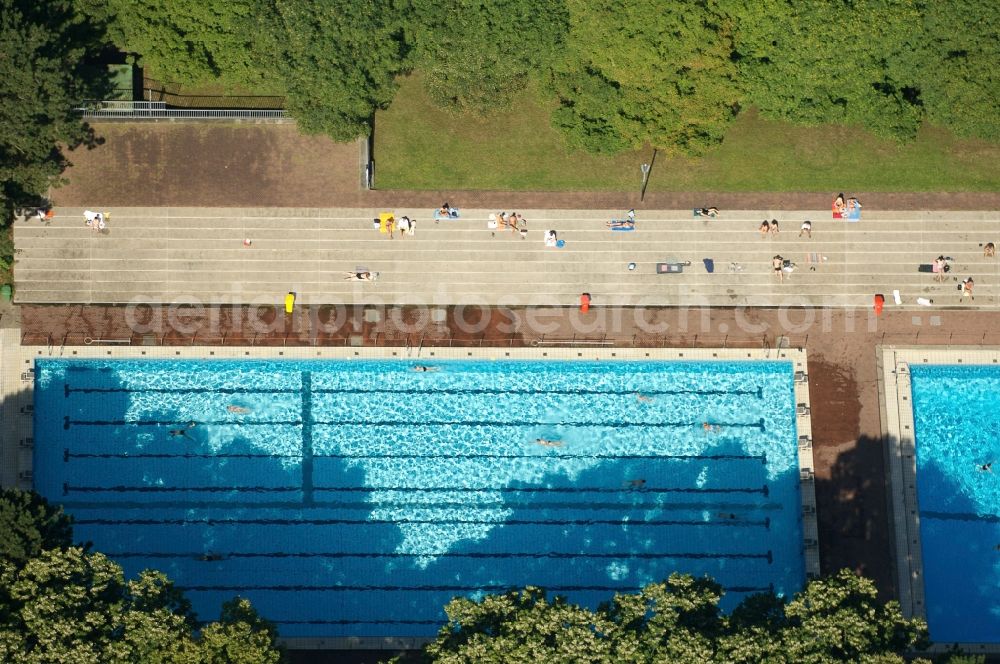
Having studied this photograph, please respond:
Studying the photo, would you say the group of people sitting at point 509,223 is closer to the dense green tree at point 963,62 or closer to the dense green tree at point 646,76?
the dense green tree at point 646,76

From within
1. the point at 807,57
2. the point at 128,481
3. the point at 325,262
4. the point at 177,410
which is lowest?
the point at 128,481

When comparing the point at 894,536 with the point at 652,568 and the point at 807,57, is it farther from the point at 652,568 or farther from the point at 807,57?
the point at 807,57

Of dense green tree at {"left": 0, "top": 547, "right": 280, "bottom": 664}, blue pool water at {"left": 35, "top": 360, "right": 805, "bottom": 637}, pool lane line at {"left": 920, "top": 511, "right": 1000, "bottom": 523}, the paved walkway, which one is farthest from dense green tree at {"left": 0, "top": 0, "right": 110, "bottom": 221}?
pool lane line at {"left": 920, "top": 511, "right": 1000, "bottom": 523}

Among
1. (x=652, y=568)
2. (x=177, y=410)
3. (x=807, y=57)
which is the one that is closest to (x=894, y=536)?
(x=652, y=568)

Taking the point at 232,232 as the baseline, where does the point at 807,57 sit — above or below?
above

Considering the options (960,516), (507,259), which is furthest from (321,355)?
(960,516)

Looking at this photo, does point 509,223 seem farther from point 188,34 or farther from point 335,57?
point 188,34
